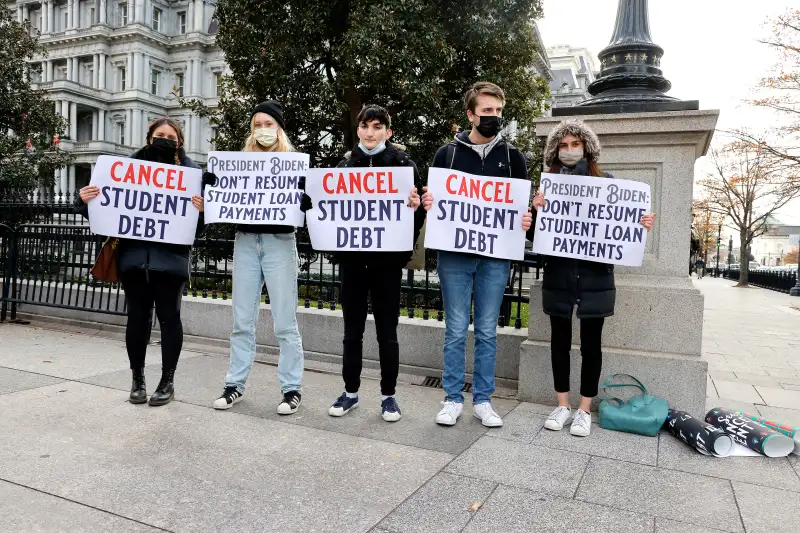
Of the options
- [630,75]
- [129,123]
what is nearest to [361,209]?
[630,75]

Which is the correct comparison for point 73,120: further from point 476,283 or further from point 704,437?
point 704,437

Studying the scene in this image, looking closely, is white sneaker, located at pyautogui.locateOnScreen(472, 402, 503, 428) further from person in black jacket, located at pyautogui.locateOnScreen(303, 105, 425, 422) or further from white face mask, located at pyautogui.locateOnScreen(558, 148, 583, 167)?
white face mask, located at pyautogui.locateOnScreen(558, 148, 583, 167)

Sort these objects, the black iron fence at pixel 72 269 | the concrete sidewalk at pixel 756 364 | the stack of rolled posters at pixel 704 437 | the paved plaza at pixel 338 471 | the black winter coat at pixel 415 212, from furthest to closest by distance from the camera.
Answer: the black iron fence at pixel 72 269 → the concrete sidewalk at pixel 756 364 → the black winter coat at pixel 415 212 → the stack of rolled posters at pixel 704 437 → the paved plaza at pixel 338 471

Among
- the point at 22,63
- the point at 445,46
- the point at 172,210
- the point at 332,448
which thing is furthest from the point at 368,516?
Answer: the point at 22,63

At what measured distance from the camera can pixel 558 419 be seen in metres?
4.15

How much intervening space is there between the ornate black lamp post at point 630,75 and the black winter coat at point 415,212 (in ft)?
4.86

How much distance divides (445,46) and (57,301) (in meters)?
8.25

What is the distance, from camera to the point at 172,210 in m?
4.66

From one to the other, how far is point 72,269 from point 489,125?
6.63m

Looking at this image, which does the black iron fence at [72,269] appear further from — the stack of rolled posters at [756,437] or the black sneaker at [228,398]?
the stack of rolled posters at [756,437]

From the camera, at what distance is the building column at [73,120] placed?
56.4 m

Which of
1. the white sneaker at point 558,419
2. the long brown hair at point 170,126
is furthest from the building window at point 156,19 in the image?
the white sneaker at point 558,419

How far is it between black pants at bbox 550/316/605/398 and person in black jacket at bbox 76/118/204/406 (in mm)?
2846

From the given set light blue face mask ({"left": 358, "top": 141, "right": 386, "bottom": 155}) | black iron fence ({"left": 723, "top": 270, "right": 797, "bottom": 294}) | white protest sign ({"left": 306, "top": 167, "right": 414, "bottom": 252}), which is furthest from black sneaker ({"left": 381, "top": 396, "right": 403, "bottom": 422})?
black iron fence ({"left": 723, "top": 270, "right": 797, "bottom": 294})
